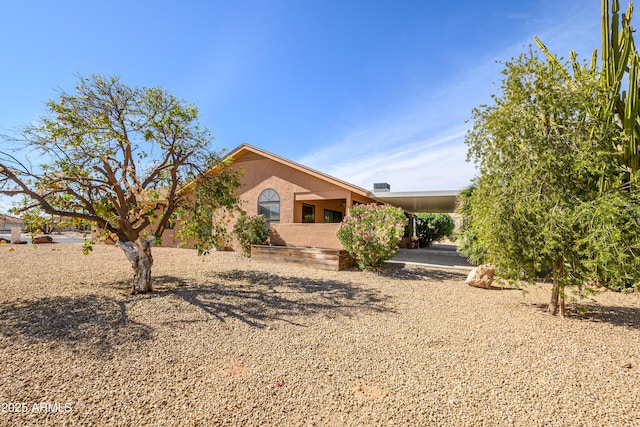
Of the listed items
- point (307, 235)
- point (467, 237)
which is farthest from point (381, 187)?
point (467, 237)

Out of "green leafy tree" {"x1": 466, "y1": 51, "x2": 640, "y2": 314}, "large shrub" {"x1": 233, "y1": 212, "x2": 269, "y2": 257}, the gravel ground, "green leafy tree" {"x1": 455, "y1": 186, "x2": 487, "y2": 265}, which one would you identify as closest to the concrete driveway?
"green leafy tree" {"x1": 455, "y1": 186, "x2": 487, "y2": 265}

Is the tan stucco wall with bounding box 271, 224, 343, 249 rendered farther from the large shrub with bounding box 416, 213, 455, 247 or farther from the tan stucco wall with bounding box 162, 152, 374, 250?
the large shrub with bounding box 416, 213, 455, 247

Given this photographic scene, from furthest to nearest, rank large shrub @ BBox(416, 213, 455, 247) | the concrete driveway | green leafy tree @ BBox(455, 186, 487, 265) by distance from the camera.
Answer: large shrub @ BBox(416, 213, 455, 247)
the concrete driveway
green leafy tree @ BBox(455, 186, 487, 265)

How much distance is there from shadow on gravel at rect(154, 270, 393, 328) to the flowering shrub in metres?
2.05

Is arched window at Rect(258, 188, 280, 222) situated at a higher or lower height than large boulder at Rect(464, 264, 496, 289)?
higher

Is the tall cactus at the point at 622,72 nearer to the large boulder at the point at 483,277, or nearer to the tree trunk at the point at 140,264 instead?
the large boulder at the point at 483,277

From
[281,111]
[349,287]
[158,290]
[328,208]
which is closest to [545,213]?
[349,287]

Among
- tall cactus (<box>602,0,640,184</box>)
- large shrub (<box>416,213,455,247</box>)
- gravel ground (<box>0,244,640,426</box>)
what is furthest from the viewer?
large shrub (<box>416,213,455,247</box>)

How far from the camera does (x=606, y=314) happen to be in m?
5.25

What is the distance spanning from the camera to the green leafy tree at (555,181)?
3.98 m

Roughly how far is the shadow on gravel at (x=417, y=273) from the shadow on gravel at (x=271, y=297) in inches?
84.5

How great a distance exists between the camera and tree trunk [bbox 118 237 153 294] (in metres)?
5.98

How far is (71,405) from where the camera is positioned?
8.02 ft

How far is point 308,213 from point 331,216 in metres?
2.50
